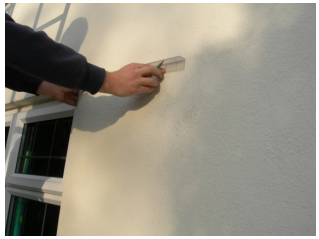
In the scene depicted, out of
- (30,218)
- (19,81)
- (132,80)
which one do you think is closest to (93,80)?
(132,80)

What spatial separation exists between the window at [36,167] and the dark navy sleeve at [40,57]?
46 cm

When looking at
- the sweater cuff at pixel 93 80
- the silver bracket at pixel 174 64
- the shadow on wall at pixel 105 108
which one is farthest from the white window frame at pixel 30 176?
the silver bracket at pixel 174 64

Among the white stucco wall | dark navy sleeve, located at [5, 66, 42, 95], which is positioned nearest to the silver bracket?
the white stucco wall

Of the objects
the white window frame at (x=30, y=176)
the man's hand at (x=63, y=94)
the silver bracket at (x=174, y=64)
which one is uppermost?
the silver bracket at (x=174, y=64)

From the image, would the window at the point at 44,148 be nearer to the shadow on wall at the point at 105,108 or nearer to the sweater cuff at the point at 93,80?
the shadow on wall at the point at 105,108

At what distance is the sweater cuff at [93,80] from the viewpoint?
816 millimetres

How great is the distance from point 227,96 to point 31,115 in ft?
4.10

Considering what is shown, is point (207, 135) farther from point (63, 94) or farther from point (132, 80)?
point (63, 94)

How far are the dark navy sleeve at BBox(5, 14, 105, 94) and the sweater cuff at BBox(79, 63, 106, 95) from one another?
0.10 feet

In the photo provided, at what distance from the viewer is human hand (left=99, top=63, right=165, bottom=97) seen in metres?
0.83

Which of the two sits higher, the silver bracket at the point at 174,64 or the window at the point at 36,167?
the silver bracket at the point at 174,64

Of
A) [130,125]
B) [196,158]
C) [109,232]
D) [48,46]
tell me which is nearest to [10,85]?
[48,46]

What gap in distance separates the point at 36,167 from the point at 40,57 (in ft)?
3.15

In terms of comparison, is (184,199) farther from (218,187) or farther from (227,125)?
(227,125)
